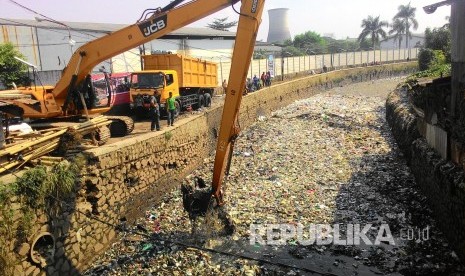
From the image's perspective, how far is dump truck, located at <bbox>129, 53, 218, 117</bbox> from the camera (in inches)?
552

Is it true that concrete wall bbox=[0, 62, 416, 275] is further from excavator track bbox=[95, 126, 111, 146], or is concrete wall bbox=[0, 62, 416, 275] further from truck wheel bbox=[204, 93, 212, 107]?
truck wheel bbox=[204, 93, 212, 107]

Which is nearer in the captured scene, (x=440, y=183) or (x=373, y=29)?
(x=440, y=183)

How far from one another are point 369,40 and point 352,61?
27428mm

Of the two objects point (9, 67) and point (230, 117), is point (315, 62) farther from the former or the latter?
point (230, 117)

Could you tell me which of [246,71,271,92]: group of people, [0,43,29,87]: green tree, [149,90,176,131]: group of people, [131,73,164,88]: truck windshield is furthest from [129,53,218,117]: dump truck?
[0,43,29,87]: green tree

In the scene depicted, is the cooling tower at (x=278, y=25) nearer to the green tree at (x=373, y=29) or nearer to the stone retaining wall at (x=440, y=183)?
the green tree at (x=373, y=29)

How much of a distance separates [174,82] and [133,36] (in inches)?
269

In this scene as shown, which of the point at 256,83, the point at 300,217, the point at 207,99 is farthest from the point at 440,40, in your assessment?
the point at 300,217

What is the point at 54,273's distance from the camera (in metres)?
6.46

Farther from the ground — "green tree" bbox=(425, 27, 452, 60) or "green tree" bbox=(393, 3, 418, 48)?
"green tree" bbox=(393, 3, 418, 48)

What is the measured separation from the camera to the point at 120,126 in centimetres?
1122

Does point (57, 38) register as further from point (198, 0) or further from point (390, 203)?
point (390, 203)

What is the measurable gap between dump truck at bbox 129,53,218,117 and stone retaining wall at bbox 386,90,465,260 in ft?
27.1

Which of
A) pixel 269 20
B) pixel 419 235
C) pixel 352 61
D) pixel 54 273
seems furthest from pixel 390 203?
pixel 269 20
